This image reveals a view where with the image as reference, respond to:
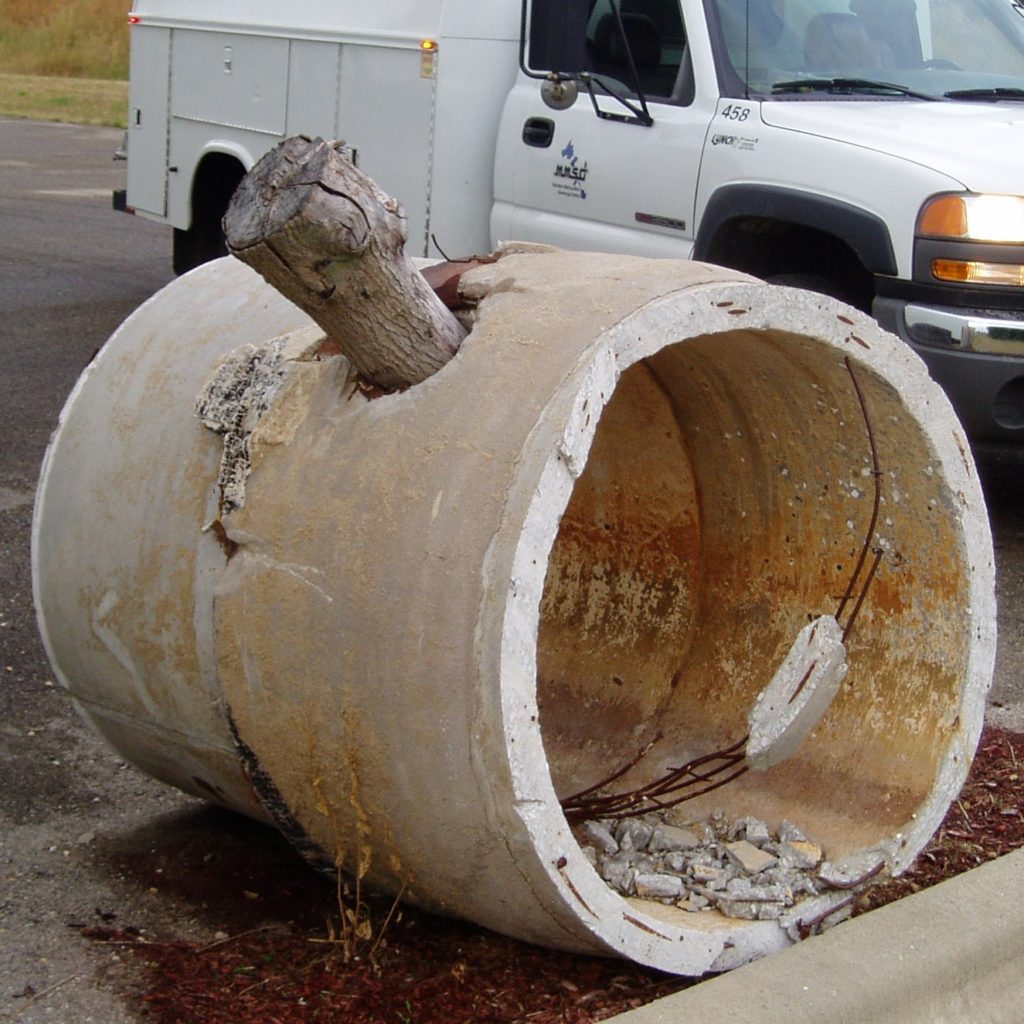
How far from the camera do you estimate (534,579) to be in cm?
273

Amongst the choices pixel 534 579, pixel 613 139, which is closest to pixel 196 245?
pixel 613 139

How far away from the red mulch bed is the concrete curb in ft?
1.05

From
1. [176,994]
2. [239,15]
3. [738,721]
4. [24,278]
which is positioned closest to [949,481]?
[738,721]

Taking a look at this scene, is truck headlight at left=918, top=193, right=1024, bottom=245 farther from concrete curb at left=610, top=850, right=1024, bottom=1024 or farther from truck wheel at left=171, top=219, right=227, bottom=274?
truck wheel at left=171, top=219, right=227, bottom=274

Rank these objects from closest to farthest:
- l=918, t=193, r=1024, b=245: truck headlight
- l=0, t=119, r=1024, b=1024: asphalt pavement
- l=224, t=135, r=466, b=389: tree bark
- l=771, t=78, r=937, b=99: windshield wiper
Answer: l=224, t=135, r=466, b=389: tree bark < l=0, t=119, r=1024, b=1024: asphalt pavement < l=918, t=193, r=1024, b=245: truck headlight < l=771, t=78, r=937, b=99: windshield wiper

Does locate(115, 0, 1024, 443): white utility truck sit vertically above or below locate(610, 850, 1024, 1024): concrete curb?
above

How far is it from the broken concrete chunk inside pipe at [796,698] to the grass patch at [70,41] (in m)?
31.5

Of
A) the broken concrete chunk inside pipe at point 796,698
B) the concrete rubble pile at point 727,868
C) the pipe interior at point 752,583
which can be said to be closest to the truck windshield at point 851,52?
the pipe interior at point 752,583

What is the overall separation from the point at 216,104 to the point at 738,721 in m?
6.21

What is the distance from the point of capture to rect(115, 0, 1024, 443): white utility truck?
5719 millimetres

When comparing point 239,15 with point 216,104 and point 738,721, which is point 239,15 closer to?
point 216,104

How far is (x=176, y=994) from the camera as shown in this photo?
3104 millimetres

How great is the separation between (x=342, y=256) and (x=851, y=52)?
437 centimetres

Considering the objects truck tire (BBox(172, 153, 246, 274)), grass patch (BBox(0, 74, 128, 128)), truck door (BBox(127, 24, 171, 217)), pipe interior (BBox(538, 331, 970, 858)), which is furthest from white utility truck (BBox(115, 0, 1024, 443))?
grass patch (BBox(0, 74, 128, 128))
